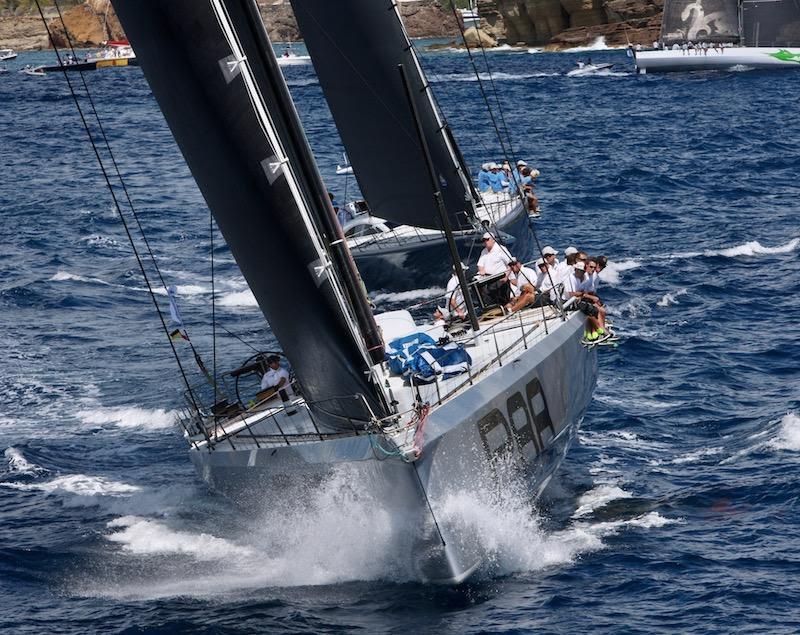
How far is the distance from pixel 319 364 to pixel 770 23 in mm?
71810

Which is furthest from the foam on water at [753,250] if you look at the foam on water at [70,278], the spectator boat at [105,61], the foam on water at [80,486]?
the spectator boat at [105,61]

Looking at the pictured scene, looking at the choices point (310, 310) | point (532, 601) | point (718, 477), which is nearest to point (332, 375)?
point (310, 310)

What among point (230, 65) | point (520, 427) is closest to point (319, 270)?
point (230, 65)

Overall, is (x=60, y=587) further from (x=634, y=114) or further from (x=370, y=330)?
(x=634, y=114)

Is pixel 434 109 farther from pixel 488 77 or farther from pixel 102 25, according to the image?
pixel 102 25

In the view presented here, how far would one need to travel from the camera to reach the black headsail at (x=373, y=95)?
22203 millimetres

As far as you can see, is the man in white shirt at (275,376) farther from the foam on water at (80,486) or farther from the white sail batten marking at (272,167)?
the white sail batten marking at (272,167)

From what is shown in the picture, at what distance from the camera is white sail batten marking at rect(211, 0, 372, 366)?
1289cm

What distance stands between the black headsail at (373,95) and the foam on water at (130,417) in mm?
5346

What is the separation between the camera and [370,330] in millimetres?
14406

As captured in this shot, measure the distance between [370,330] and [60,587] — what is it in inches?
169

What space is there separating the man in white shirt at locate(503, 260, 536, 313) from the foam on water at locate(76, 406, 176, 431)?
18.4 ft

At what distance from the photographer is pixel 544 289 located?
1834 cm

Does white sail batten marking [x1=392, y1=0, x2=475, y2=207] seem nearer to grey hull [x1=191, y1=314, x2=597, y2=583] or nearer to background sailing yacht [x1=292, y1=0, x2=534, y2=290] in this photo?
background sailing yacht [x1=292, y1=0, x2=534, y2=290]
